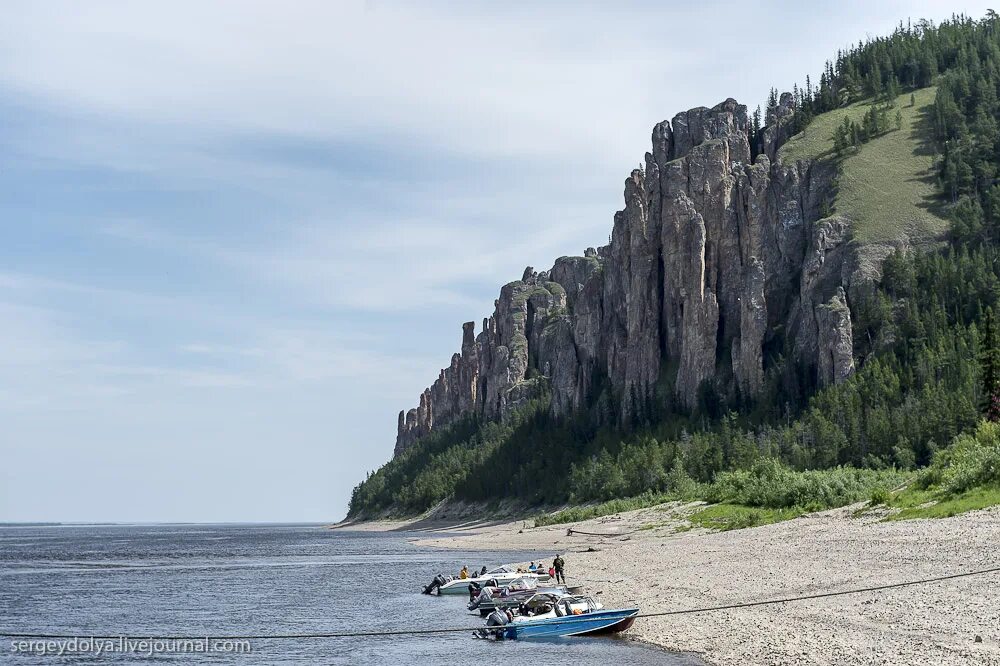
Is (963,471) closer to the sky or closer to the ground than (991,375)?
closer to the ground

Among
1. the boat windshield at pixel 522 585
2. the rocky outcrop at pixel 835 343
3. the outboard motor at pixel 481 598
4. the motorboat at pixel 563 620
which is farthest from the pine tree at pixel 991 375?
the motorboat at pixel 563 620

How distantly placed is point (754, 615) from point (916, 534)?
16859 millimetres

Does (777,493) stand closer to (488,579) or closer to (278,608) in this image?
(488,579)

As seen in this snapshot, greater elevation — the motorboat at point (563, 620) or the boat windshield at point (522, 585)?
the boat windshield at point (522, 585)

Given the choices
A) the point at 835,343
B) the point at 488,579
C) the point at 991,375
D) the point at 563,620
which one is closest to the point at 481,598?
the point at 488,579

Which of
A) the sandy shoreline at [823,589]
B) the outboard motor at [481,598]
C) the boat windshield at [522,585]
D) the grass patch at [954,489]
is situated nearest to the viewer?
the sandy shoreline at [823,589]

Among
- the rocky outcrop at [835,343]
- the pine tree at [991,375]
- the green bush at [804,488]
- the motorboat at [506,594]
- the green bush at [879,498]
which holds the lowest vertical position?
the motorboat at [506,594]

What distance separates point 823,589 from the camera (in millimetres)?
48031

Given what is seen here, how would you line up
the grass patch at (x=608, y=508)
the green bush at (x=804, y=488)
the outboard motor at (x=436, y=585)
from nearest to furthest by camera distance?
the outboard motor at (x=436, y=585) → the green bush at (x=804, y=488) → the grass patch at (x=608, y=508)

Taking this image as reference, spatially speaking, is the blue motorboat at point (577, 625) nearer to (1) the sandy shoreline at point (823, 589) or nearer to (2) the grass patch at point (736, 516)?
(1) the sandy shoreline at point (823, 589)

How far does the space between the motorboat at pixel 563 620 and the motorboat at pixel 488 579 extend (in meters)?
14.1

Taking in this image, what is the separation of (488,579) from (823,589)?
26035 millimetres

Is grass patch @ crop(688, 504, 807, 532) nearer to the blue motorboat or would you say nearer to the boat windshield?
the boat windshield

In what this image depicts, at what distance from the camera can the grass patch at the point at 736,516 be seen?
292 ft
